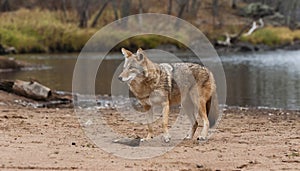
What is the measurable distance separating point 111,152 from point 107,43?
3659cm

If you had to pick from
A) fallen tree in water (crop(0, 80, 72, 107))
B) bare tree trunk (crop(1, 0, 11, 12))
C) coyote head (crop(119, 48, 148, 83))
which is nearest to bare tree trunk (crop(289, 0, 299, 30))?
bare tree trunk (crop(1, 0, 11, 12))

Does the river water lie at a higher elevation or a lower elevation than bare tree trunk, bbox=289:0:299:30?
lower

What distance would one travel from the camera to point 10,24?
4909 cm

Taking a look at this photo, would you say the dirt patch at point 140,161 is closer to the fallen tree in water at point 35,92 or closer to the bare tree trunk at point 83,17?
the fallen tree in water at point 35,92

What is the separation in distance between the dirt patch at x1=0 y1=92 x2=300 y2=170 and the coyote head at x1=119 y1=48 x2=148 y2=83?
1.12 m

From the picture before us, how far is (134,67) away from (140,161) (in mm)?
1584

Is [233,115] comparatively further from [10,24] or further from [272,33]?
[272,33]

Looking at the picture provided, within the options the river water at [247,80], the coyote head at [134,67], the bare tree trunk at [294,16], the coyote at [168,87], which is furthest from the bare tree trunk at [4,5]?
the coyote head at [134,67]

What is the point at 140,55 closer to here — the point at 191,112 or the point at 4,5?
the point at 191,112

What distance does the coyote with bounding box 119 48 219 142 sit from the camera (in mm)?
8875

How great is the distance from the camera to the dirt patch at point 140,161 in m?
7.54

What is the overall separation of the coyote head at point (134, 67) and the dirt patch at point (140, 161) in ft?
3.66

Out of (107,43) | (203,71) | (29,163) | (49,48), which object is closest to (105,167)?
(29,163)

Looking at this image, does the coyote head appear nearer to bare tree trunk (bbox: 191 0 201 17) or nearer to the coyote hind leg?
the coyote hind leg
